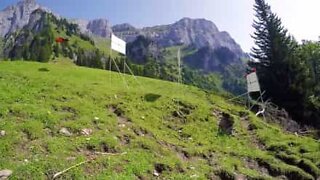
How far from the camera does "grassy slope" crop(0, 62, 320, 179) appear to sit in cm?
1825

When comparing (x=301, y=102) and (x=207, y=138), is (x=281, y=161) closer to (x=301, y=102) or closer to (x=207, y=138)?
(x=207, y=138)

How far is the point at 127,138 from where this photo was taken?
72.2ft

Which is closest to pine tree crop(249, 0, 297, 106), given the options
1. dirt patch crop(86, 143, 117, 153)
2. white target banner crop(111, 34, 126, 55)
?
white target banner crop(111, 34, 126, 55)

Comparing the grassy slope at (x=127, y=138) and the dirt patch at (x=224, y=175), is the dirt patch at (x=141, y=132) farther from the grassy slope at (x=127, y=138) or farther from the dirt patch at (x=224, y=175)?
the dirt patch at (x=224, y=175)

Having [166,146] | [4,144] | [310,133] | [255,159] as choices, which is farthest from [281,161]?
[4,144]

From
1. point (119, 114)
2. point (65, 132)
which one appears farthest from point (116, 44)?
point (65, 132)

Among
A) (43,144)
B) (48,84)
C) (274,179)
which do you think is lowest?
(274,179)

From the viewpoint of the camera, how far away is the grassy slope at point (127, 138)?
18250mm

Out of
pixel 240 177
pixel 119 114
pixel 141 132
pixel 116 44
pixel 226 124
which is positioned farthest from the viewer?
pixel 116 44

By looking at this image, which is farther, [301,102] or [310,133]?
[301,102]

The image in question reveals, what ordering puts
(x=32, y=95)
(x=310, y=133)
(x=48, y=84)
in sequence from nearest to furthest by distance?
1. (x=32, y=95)
2. (x=48, y=84)
3. (x=310, y=133)

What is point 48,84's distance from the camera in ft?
95.2

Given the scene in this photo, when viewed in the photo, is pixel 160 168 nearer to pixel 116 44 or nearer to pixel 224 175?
pixel 224 175

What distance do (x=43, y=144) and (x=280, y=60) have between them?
1559 inches
